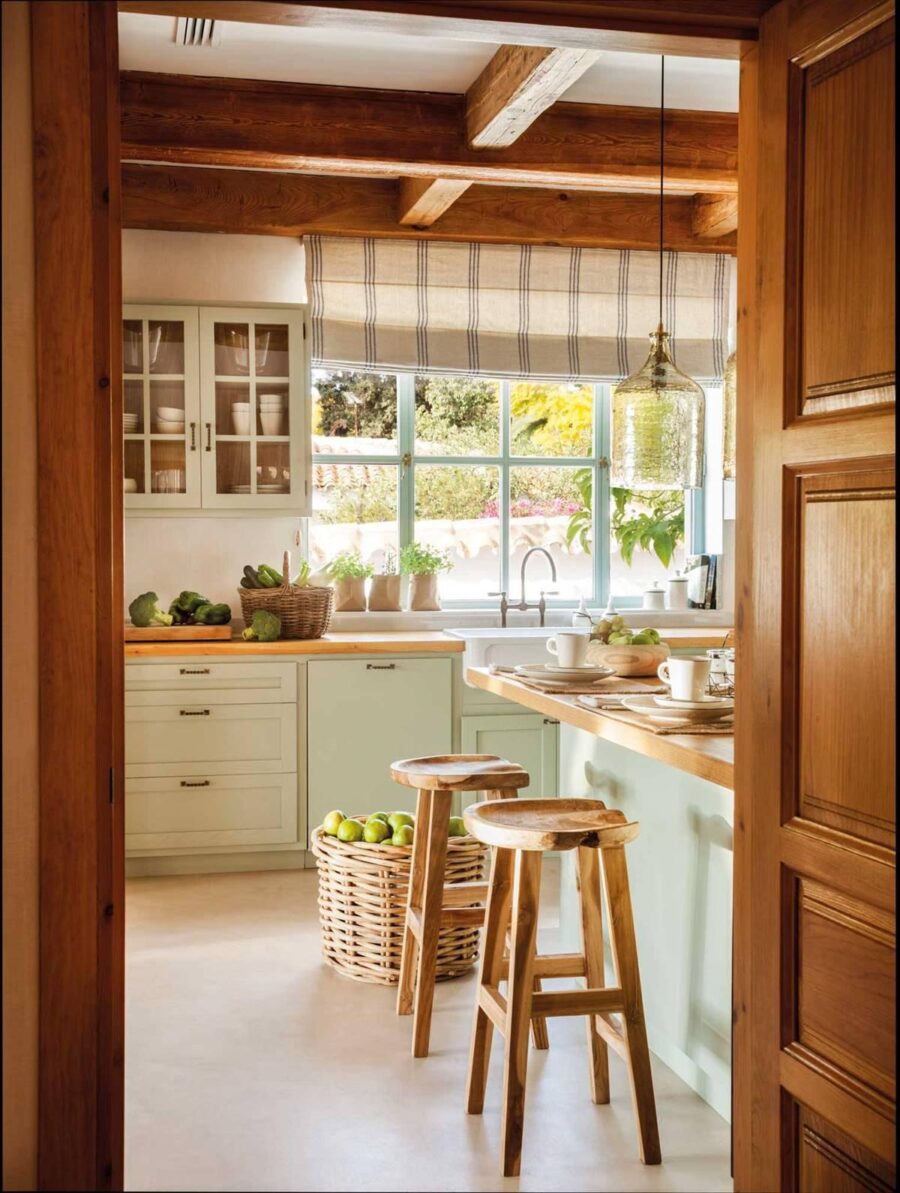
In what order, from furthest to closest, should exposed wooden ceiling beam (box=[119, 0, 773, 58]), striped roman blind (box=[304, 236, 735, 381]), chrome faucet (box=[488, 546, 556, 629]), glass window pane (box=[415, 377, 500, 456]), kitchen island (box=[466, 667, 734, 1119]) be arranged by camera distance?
glass window pane (box=[415, 377, 500, 456])
chrome faucet (box=[488, 546, 556, 629])
striped roman blind (box=[304, 236, 735, 381])
kitchen island (box=[466, 667, 734, 1119])
exposed wooden ceiling beam (box=[119, 0, 773, 58])

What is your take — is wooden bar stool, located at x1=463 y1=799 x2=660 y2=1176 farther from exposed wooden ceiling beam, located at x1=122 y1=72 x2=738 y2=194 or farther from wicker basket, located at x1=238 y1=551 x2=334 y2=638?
exposed wooden ceiling beam, located at x1=122 y1=72 x2=738 y2=194

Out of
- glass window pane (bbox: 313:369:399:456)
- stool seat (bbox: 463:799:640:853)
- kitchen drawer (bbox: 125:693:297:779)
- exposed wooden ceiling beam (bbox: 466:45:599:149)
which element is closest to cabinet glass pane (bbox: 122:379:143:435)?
glass window pane (bbox: 313:369:399:456)

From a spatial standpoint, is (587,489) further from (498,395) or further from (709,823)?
(709,823)

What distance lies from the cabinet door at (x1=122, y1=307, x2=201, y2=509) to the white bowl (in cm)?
27

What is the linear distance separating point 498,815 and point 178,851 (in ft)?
8.07

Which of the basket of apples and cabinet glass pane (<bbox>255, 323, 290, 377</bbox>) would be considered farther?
cabinet glass pane (<bbox>255, 323, 290, 377</bbox>)

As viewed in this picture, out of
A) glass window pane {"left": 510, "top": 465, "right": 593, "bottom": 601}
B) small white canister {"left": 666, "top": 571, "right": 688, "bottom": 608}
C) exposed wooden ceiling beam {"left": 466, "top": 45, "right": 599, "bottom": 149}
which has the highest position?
exposed wooden ceiling beam {"left": 466, "top": 45, "right": 599, "bottom": 149}

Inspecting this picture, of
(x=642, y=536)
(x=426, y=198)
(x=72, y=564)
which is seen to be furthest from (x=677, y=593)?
(x=72, y=564)

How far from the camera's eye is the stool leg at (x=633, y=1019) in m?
2.71

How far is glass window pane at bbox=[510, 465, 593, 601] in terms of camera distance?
6203mm

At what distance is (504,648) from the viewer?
5.24 m

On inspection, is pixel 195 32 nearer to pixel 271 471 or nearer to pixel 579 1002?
pixel 271 471

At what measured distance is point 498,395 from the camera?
6148 millimetres

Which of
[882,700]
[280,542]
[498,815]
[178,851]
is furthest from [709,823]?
[280,542]
